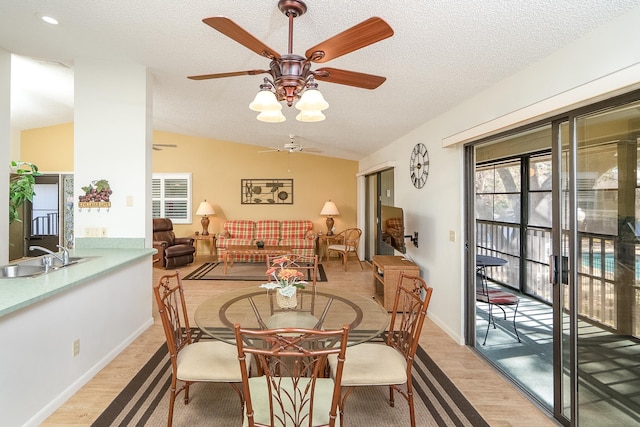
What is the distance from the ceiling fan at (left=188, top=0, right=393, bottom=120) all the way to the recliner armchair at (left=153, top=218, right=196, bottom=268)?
5.40m

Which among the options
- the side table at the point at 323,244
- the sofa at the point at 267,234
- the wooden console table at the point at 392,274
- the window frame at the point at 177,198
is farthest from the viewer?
the window frame at the point at 177,198

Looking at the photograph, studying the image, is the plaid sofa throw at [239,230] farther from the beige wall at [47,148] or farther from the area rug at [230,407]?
the area rug at [230,407]

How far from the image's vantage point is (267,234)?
7.62 meters

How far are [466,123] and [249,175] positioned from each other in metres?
5.80

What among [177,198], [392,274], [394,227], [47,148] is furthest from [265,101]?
[47,148]

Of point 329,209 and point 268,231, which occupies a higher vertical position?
point 329,209

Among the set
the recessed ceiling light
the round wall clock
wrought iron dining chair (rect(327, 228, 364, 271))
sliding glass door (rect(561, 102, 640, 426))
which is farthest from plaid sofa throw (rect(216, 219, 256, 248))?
sliding glass door (rect(561, 102, 640, 426))

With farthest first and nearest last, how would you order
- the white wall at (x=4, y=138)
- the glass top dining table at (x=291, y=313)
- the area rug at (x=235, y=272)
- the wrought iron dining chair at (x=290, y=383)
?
the area rug at (x=235, y=272) → the white wall at (x=4, y=138) → the glass top dining table at (x=291, y=313) → the wrought iron dining chair at (x=290, y=383)

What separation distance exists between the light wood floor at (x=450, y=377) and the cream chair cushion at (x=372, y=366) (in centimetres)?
48

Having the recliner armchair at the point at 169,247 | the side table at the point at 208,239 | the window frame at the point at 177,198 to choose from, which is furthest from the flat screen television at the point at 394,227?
the window frame at the point at 177,198

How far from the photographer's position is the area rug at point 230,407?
204cm

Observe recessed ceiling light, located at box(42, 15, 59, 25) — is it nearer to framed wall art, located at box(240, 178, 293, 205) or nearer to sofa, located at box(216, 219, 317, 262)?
sofa, located at box(216, 219, 317, 262)

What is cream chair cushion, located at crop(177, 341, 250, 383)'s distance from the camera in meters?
1.84

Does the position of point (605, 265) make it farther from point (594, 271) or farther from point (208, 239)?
point (208, 239)
